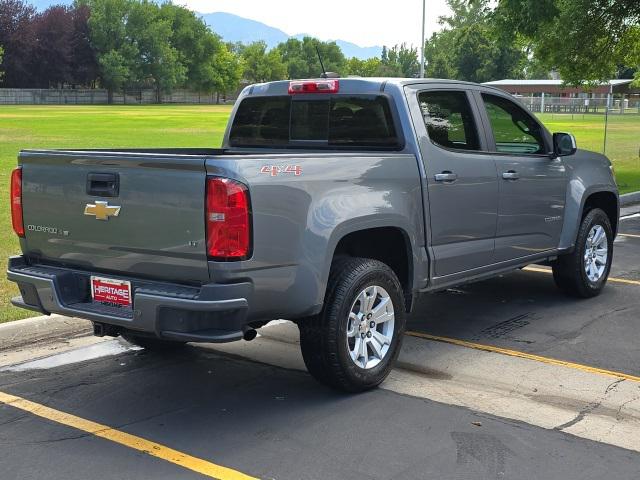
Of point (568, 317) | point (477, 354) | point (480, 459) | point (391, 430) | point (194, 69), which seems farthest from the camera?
point (194, 69)

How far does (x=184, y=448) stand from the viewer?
14.2 ft

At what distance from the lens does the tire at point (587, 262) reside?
7430 mm

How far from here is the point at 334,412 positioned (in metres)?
4.83

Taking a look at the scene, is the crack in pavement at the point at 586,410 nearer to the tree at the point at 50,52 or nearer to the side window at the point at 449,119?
the side window at the point at 449,119

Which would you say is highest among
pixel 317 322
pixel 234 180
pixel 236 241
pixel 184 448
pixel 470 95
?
pixel 470 95

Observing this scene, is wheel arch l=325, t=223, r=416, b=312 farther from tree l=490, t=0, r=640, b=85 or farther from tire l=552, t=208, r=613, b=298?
tree l=490, t=0, r=640, b=85

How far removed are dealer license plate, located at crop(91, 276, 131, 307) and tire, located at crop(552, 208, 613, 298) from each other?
4316 mm

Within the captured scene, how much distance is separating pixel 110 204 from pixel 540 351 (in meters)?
3.25

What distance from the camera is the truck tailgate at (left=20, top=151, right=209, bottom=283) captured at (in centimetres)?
436

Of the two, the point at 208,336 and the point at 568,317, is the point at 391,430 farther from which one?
the point at 568,317

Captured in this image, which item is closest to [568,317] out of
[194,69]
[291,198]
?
[291,198]

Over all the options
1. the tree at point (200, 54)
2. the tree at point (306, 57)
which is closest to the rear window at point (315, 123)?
the tree at point (200, 54)

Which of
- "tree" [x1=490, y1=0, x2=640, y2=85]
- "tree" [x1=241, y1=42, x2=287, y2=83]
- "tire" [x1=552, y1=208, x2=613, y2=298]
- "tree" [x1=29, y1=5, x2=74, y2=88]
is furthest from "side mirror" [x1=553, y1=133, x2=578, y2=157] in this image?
"tree" [x1=241, y1=42, x2=287, y2=83]

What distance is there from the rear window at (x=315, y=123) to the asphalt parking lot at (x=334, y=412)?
5.07ft
